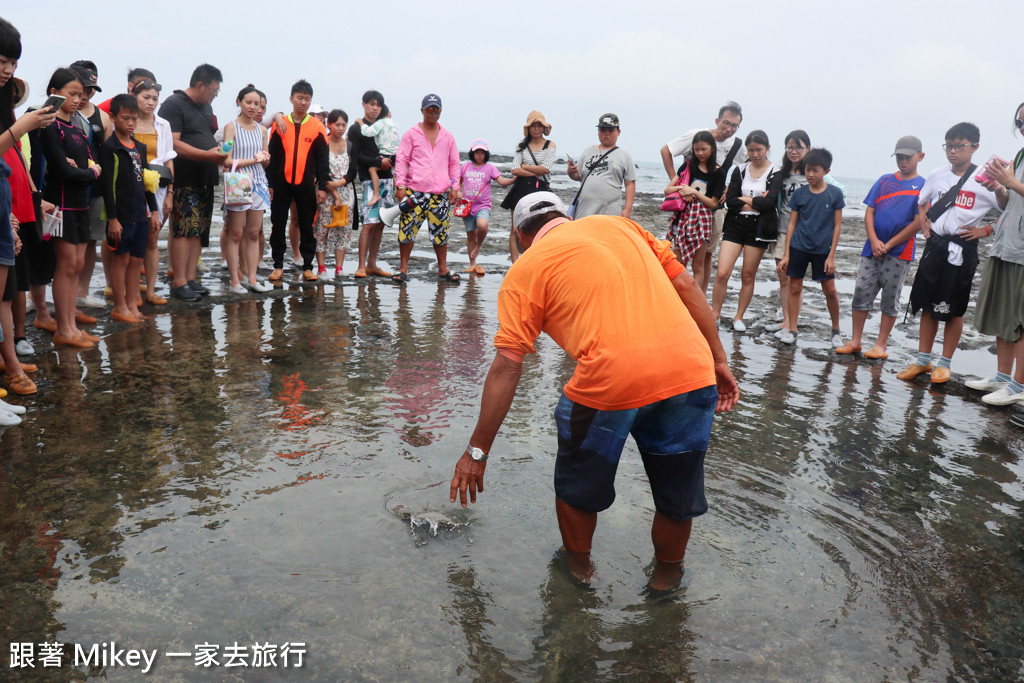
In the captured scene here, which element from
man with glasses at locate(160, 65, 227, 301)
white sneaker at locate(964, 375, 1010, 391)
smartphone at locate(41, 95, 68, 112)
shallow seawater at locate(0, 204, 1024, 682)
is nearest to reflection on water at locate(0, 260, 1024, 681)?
shallow seawater at locate(0, 204, 1024, 682)

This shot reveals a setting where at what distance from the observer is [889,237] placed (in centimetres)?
743

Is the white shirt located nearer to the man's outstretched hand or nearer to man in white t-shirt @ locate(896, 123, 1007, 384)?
man in white t-shirt @ locate(896, 123, 1007, 384)

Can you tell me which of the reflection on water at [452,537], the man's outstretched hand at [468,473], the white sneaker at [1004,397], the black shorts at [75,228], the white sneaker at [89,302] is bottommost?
the reflection on water at [452,537]

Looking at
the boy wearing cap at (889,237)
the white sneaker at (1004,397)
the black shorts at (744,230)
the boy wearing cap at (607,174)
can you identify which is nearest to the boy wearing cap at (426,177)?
the boy wearing cap at (607,174)

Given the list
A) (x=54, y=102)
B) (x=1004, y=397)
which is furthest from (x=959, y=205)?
(x=54, y=102)

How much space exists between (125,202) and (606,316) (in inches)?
216

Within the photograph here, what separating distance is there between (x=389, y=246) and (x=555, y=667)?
38.8 feet

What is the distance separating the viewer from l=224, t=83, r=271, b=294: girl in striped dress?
27.2 feet

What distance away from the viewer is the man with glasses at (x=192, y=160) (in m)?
7.78

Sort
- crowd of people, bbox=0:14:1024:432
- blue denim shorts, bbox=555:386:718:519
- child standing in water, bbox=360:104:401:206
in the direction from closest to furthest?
blue denim shorts, bbox=555:386:718:519
crowd of people, bbox=0:14:1024:432
child standing in water, bbox=360:104:401:206

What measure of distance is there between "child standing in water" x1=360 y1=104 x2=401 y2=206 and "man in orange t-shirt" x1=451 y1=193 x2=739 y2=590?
24.2 ft

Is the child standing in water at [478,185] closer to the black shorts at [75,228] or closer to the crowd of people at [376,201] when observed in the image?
the crowd of people at [376,201]

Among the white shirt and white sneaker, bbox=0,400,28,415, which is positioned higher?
the white shirt

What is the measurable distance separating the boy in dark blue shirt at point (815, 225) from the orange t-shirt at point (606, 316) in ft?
17.4
